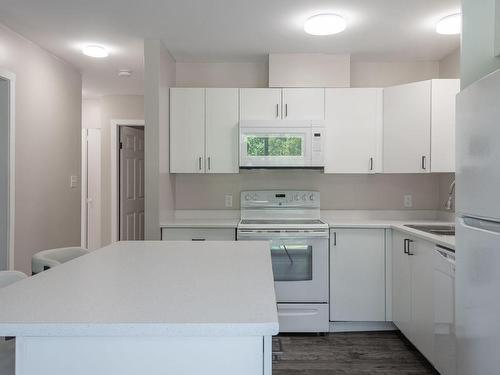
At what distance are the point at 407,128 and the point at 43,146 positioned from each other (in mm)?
3103

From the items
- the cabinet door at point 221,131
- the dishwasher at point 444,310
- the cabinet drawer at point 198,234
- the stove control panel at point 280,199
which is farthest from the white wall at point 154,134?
the dishwasher at point 444,310

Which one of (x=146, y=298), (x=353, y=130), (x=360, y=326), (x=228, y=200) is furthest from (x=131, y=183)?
(x=146, y=298)

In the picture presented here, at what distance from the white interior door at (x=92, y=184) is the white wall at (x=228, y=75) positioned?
2362 mm

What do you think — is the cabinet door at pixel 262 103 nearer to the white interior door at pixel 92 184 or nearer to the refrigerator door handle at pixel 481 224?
the refrigerator door handle at pixel 481 224

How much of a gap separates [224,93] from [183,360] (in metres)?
2.74

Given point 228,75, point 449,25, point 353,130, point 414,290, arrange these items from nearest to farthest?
point 414,290
point 449,25
point 353,130
point 228,75

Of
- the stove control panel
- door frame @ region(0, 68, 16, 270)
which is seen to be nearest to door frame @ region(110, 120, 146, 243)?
door frame @ region(0, 68, 16, 270)

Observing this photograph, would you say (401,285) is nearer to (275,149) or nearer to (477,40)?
(275,149)

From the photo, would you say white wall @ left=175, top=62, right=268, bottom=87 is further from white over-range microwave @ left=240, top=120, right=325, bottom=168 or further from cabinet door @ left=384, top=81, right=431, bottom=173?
cabinet door @ left=384, top=81, right=431, bottom=173

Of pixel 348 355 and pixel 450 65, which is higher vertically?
pixel 450 65

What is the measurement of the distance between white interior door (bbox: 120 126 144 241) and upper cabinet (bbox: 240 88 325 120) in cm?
240

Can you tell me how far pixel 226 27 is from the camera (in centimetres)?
288

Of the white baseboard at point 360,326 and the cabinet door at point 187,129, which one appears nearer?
the white baseboard at point 360,326

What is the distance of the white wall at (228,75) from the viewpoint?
3680mm
